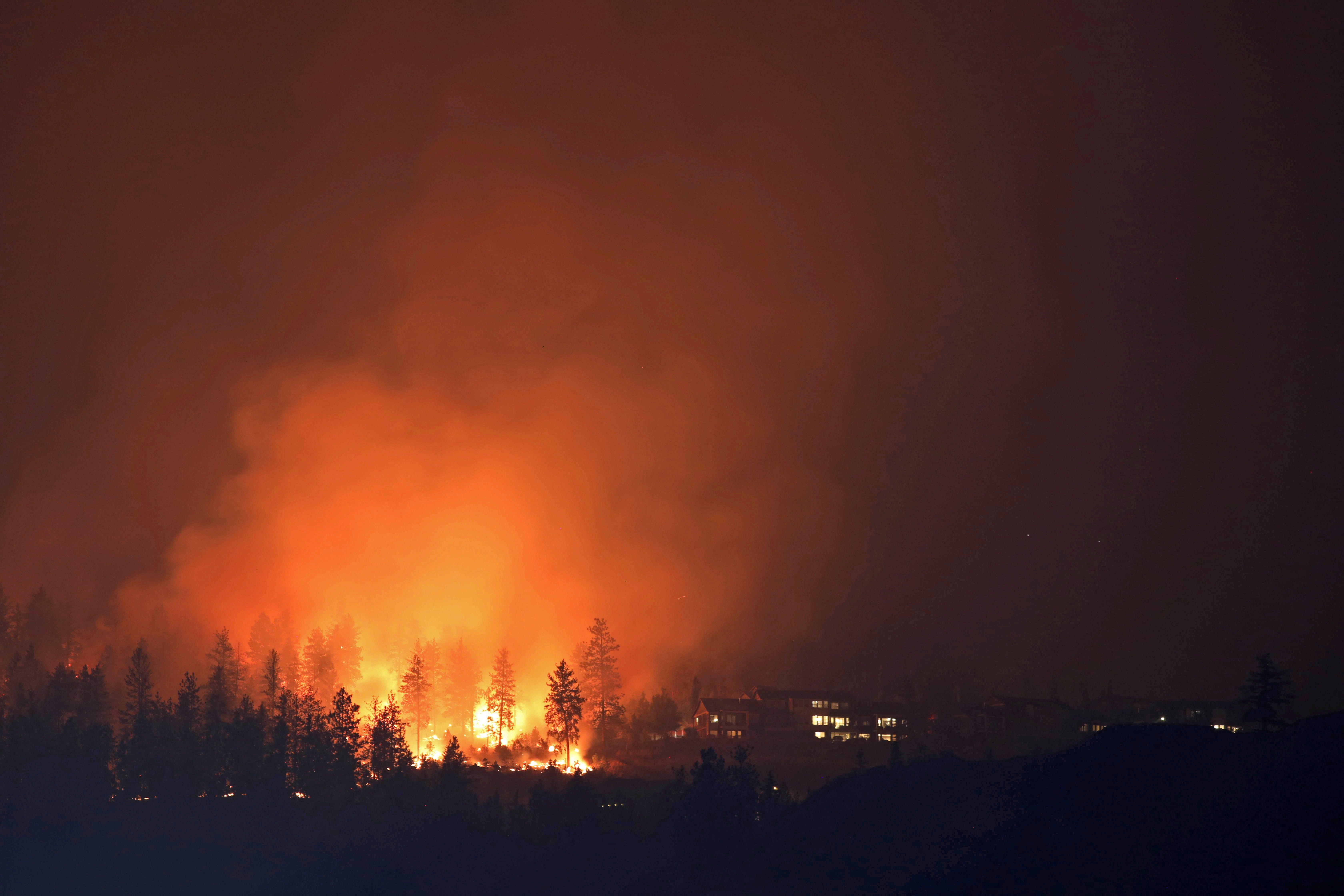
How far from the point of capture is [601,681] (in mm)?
140750

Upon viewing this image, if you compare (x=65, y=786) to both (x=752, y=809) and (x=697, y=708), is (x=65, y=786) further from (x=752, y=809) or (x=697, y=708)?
(x=697, y=708)

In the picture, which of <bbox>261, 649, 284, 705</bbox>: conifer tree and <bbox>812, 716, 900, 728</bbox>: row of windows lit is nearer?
<bbox>261, 649, 284, 705</bbox>: conifer tree

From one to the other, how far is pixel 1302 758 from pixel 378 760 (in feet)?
241

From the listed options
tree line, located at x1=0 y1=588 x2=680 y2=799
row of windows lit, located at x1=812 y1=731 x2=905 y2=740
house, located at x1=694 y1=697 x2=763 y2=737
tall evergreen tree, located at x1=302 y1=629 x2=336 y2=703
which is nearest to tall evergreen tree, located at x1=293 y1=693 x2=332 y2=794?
tree line, located at x1=0 y1=588 x2=680 y2=799

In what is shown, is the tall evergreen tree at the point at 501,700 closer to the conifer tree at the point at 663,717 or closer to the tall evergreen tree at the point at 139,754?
the conifer tree at the point at 663,717

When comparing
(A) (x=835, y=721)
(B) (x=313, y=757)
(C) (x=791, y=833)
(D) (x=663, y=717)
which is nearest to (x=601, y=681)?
(D) (x=663, y=717)

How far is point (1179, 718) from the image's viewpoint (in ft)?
426

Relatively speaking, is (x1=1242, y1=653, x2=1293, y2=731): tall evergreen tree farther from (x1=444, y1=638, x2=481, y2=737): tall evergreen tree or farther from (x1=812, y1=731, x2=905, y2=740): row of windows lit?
(x1=444, y1=638, x2=481, y2=737): tall evergreen tree

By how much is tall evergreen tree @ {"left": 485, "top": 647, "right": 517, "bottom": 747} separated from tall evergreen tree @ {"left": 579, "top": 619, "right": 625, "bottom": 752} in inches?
412

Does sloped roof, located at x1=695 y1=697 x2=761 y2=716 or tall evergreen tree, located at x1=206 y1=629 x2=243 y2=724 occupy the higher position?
tall evergreen tree, located at x1=206 y1=629 x2=243 y2=724

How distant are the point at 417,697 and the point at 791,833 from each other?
267ft

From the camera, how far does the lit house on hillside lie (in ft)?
444

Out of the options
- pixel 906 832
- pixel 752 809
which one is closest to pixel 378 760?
pixel 752 809

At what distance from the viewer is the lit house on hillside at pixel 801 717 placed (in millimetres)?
135375
